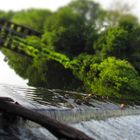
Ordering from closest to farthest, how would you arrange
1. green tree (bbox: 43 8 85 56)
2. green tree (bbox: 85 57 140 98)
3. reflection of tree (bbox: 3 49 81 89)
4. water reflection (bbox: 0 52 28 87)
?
water reflection (bbox: 0 52 28 87) → reflection of tree (bbox: 3 49 81 89) → green tree (bbox: 85 57 140 98) → green tree (bbox: 43 8 85 56)

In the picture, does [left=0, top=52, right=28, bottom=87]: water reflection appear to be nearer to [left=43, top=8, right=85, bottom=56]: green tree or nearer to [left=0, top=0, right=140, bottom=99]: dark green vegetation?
[left=0, top=0, right=140, bottom=99]: dark green vegetation

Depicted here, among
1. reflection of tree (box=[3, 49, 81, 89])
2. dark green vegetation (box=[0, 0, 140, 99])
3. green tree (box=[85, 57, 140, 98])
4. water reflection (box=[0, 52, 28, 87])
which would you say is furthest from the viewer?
dark green vegetation (box=[0, 0, 140, 99])

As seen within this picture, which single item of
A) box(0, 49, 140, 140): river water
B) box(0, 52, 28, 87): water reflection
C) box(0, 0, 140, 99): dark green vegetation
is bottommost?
box(0, 49, 140, 140): river water

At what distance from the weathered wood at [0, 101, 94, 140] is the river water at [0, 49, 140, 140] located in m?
0.84

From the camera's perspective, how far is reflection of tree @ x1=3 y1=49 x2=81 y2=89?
26906 mm

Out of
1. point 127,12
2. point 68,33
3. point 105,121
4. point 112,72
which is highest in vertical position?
point 127,12

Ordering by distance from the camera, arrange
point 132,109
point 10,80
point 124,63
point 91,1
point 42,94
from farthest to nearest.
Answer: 1. point 91,1
2. point 124,63
3. point 10,80
4. point 132,109
5. point 42,94

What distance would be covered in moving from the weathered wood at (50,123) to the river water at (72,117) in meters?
0.84

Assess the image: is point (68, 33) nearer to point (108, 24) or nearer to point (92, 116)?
point (108, 24)

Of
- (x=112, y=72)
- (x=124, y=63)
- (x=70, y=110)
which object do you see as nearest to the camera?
(x=70, y=110)

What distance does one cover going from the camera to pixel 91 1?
2159 inches

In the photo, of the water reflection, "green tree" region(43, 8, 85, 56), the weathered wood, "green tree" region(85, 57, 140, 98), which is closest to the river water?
the weathered wood

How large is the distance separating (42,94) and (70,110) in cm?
317

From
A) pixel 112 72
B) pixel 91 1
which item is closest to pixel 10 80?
pixel 112 72
